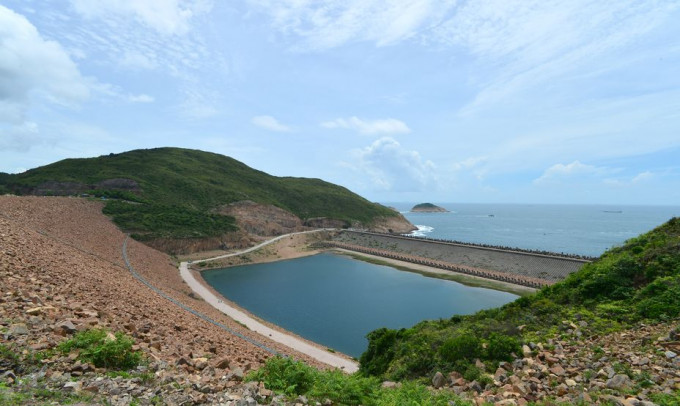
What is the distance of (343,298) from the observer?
162ft

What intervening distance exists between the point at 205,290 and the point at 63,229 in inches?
710

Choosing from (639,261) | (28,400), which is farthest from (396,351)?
(28,400)

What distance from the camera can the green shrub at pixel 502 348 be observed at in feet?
38.2

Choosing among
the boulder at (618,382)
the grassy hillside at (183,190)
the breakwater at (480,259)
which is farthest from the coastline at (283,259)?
the boulder at (618,382)

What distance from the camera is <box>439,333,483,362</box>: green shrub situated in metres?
12.4

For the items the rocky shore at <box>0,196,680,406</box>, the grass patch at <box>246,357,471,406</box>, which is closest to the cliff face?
the rocky shore at <box>0,196,680,406</box>

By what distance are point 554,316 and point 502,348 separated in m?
4.42

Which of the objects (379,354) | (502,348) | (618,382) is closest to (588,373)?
(618,382)

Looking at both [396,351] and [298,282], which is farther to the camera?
[298,282]

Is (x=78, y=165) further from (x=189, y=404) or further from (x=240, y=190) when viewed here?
(x=189, y=404)

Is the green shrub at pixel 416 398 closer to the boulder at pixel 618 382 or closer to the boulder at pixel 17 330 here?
the boulder at pixel 618 382

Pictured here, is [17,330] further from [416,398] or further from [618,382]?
[618,382]

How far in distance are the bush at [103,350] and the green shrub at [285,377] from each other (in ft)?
10.4

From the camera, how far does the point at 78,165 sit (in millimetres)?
110375
